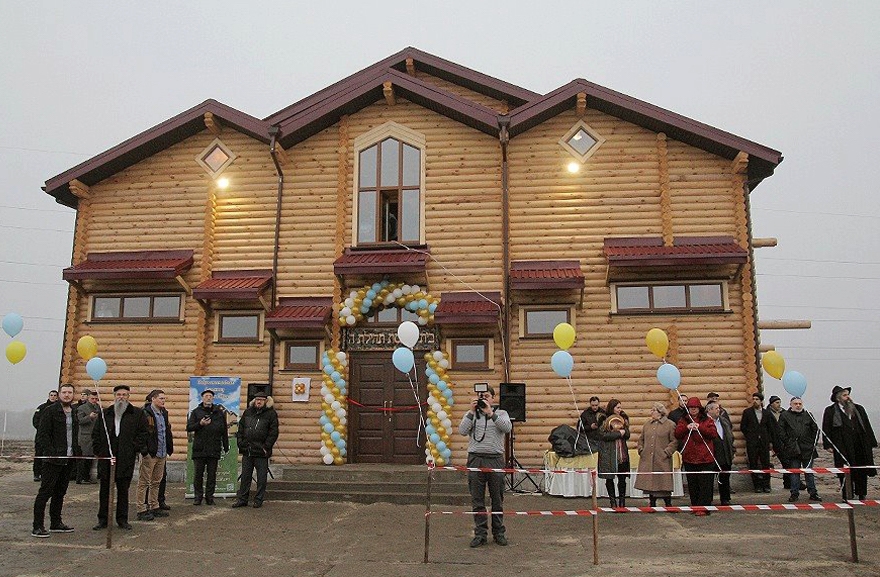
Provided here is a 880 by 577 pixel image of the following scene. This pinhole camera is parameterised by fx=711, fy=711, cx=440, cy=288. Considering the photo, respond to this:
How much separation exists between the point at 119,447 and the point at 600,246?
9.18 metres

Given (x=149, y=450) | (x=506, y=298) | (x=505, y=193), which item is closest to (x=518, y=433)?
(x=506, y=298)

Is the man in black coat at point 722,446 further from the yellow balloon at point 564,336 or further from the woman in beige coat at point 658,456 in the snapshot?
the yellow balloon at point 564,336

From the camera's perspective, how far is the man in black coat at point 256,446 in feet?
36.9

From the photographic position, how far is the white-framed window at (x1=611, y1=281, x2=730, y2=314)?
44.4 ft

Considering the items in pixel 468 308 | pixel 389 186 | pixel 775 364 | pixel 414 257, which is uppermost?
pixel 389 186

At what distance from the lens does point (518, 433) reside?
13.4 meters

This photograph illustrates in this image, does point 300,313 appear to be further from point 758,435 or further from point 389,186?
point 758,435

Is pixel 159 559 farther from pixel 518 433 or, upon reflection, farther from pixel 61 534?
pixel 518 433

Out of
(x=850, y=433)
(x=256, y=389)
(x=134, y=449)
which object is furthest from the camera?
(x=256, y=389)

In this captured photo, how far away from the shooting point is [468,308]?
13391 millimetres

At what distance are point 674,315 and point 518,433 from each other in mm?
3714

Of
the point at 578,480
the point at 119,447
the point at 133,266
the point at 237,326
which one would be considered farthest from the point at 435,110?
the point at 119,447

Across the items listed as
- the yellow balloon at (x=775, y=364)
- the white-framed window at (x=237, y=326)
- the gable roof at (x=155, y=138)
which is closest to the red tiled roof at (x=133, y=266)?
the white-framed window at (x=237, y=326)

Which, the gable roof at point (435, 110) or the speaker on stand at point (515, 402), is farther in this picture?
the gable roof at point (435, 110)
